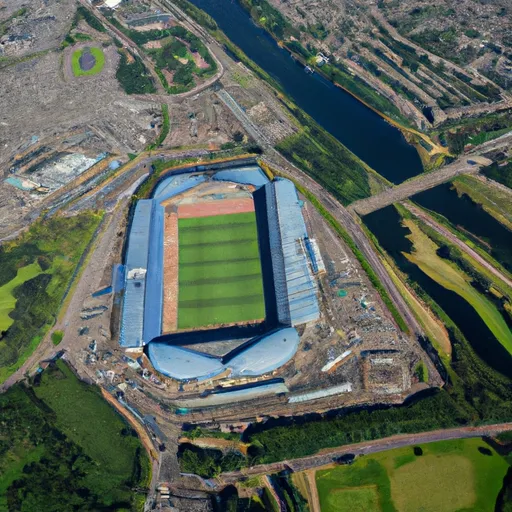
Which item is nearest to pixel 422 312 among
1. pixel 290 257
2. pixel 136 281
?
pixel 290 257

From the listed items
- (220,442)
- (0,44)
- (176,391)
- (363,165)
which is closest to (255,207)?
(363,165)

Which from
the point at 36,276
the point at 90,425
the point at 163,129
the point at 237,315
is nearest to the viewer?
the point at 90,425

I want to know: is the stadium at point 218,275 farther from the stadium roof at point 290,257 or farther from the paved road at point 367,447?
the paved road at point 367,447

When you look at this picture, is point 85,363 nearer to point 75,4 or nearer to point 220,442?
point 220,442

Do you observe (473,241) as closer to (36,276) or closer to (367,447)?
(367,447)

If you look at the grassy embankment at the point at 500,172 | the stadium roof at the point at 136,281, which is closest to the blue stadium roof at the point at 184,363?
the stadium roof at the point at 136,281

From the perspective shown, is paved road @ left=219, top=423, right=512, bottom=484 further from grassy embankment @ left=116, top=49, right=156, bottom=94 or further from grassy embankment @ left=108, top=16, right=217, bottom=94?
grassy embankment @ left=116, top=49, right=156, bottom=94
